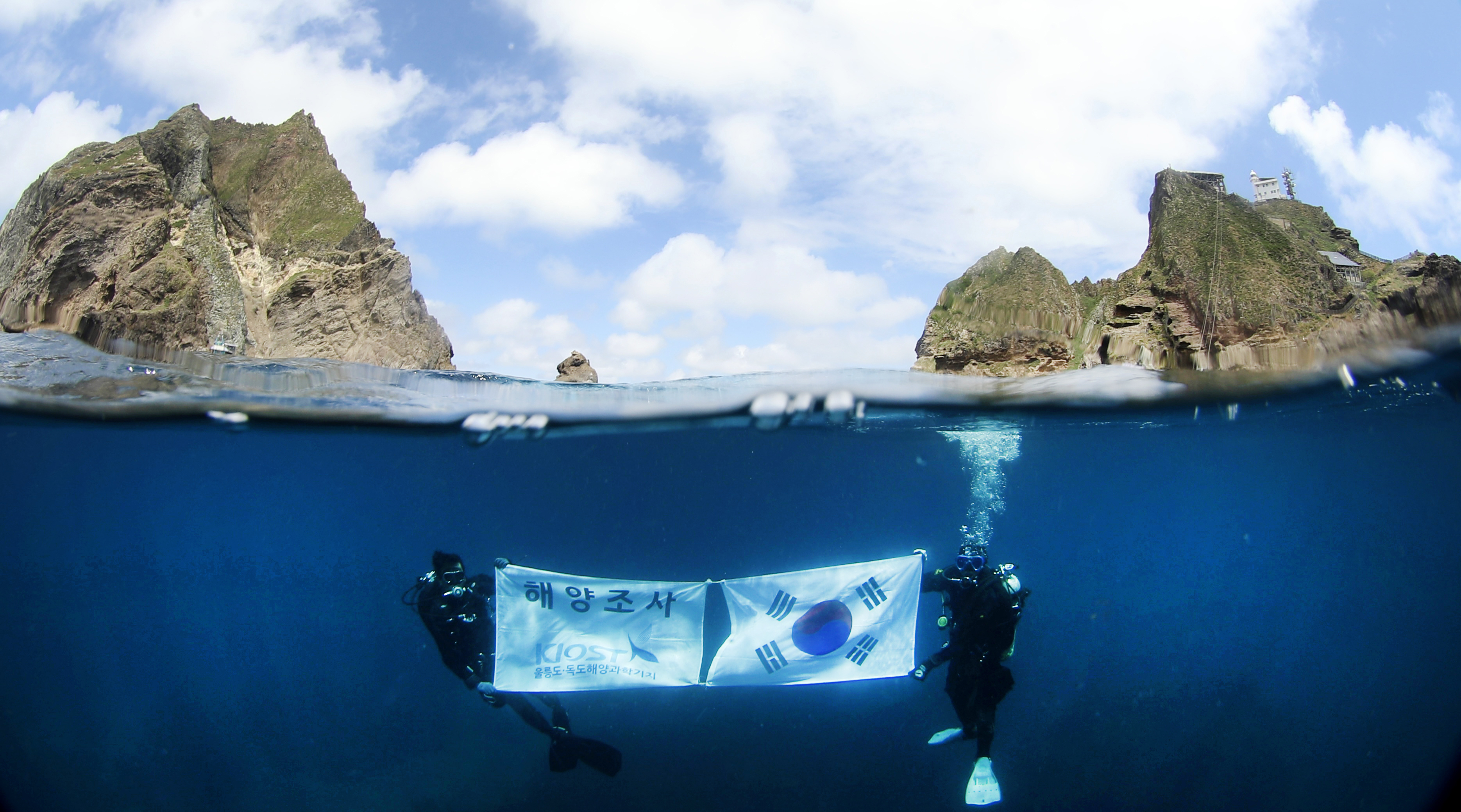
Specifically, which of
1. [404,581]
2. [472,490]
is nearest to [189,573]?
[404,581]

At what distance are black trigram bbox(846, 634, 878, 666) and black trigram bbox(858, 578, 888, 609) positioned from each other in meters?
0.36

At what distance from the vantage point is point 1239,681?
12430 mm

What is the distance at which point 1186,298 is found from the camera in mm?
13883

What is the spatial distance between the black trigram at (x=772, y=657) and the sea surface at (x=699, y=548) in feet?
2.98

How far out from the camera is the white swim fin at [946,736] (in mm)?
8008

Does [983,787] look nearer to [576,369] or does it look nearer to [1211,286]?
[1211,286]

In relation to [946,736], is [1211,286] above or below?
above

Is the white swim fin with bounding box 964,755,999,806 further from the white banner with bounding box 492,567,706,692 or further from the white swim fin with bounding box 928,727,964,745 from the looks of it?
the white banner with bounding box 492,567,706,692

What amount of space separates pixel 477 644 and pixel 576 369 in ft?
44.2

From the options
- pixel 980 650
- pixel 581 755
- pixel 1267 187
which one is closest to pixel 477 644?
pixel 581 755

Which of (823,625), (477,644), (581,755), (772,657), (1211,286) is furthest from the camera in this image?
(1211,286)

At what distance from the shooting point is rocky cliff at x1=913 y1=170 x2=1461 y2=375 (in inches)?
486

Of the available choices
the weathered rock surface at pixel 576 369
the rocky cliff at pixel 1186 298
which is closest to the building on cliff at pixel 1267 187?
the rocky cliff at pixel 1186 298

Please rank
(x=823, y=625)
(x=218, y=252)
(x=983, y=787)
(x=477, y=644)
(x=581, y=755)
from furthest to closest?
(x=218, y=252), (x=477, y=644), (x=581, y=755), (x=823, y=625), (x=983, y=787)
